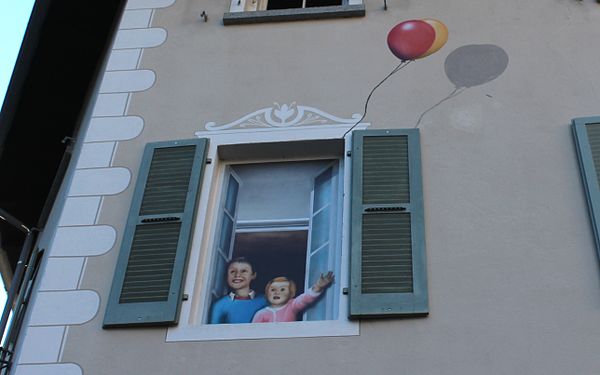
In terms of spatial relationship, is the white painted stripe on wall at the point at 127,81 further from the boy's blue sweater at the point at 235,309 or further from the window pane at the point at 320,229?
the boy's blue sweater at the point at 235,309

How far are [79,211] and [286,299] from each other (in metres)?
1.39

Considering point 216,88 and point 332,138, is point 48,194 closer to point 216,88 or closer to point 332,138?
point 216,88

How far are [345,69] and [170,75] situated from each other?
120 cm

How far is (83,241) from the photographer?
615 centimetres

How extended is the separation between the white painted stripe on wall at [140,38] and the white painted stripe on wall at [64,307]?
2.26 m

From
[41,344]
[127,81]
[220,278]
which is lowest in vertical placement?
[41,344]

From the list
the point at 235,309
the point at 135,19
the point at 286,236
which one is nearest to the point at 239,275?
the point at 235,309

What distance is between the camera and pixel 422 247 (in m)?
5.82

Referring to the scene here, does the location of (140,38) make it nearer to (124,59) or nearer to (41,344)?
(124,59)

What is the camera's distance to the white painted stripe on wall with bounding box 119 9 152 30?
7652 millimetres

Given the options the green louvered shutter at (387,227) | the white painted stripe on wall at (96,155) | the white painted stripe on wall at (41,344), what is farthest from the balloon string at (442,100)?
the white painted stripe on wall at (41,344)

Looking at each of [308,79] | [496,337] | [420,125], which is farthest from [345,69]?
[496,337]

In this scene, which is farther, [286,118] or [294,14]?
[294,14]

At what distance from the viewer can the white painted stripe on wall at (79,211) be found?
6254 millimetres
